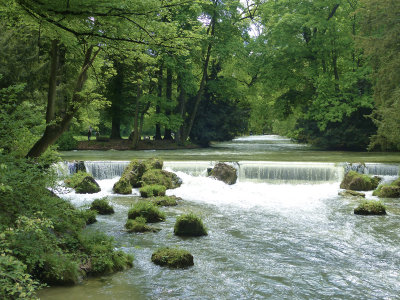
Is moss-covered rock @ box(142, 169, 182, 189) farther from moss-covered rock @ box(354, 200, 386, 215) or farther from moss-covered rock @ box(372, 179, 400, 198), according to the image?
moss-covered rock @ box(372, 179, 400, 198)

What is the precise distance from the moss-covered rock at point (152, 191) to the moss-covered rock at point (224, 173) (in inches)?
140

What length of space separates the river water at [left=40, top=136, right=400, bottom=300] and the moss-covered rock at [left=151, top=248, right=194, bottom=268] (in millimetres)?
139

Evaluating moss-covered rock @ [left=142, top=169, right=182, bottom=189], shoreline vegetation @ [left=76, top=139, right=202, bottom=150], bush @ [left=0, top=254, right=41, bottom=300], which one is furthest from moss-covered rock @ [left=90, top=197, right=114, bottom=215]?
shoreline vegetation @ [left=76, top=139, right=202, bottom=150]

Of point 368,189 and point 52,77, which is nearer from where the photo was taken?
point 52,77

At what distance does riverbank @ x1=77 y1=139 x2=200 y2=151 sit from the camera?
103ft

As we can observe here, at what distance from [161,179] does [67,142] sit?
1596 centimetres

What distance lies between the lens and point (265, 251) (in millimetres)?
8406

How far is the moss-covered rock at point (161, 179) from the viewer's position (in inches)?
643

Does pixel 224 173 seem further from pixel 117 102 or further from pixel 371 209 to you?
pixel 117 102

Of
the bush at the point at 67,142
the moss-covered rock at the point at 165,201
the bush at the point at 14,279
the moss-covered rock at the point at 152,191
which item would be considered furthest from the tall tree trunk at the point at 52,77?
the bush at the point at 67,142

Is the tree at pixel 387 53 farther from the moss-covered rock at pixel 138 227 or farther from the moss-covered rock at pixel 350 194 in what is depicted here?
the moss-covered rock at pixel 138 227

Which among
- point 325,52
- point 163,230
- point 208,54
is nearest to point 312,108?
point 325,52

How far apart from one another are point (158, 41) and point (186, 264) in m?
4.21

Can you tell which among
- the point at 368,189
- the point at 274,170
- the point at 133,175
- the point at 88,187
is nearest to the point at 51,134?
the point at 88,187
